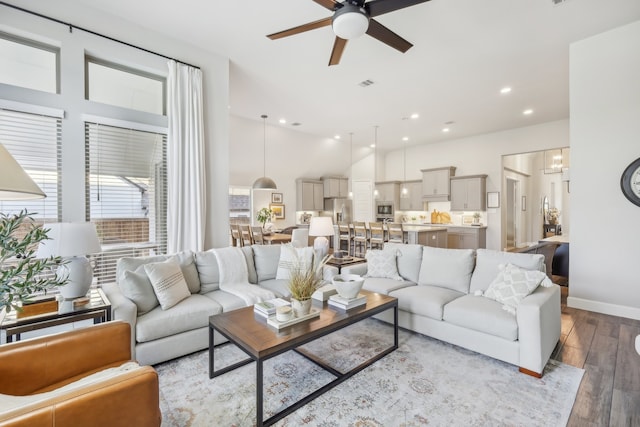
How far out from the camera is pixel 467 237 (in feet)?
25.6

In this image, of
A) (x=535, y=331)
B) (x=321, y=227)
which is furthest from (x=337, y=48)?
(x=535, y=331)

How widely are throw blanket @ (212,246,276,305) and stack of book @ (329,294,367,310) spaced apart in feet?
2.50

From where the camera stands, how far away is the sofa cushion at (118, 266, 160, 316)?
257cm

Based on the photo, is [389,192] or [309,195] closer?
[309,195]

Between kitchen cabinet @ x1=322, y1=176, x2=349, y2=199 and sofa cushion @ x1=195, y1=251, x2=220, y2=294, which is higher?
kitchen cabinet @ x1=322, y1=176, x2=349, y2=199

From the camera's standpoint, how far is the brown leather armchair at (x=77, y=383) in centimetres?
104

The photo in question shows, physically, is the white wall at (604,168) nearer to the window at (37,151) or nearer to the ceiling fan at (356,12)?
the ceiling fan at (356,12)

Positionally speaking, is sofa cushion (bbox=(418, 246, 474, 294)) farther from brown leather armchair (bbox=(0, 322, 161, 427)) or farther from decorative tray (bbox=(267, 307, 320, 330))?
brown leather armchair (bbox=(0, 322, 161, 427))

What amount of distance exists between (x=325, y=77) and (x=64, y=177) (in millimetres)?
3575

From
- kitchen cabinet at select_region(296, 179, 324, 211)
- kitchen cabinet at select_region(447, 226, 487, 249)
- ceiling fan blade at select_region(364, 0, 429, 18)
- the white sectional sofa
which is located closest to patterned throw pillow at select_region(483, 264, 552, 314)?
the white sectional sofa

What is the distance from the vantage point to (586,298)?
3793 mm

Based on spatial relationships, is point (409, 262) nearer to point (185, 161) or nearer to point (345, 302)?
point (345, 302)

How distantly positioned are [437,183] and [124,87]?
305 inches

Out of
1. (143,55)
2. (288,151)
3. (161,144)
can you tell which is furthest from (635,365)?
(288,151)
